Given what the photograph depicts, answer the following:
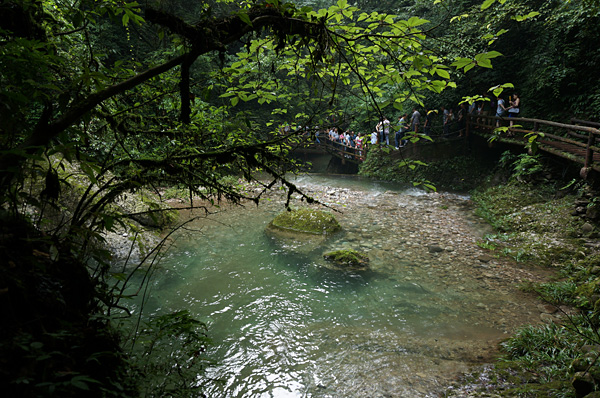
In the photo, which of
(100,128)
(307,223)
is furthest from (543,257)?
(100,128)

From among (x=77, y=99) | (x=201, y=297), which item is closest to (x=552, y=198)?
(x=201, y=297)

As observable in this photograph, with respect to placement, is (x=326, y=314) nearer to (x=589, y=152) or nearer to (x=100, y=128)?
(x=100, y=128)

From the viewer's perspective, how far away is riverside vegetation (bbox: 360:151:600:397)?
11.5 ft

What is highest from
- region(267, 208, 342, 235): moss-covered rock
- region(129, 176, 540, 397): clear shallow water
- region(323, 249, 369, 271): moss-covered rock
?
region(267, 208, 342, 235): moss-covered rock

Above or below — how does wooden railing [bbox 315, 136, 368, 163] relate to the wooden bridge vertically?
below

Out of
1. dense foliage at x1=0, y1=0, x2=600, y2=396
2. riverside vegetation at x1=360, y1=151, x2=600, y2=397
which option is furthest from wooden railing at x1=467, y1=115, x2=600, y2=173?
dense foliage at x1=0, y1=0, x2=600, y2=396

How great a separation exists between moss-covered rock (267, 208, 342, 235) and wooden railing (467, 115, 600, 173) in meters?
4.99

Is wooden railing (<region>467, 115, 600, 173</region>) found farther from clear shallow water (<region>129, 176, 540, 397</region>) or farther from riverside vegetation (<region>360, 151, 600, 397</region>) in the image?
clear shallow water (<region>129, 176, 540, 397</region>)

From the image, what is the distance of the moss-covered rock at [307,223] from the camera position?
936 centimetres

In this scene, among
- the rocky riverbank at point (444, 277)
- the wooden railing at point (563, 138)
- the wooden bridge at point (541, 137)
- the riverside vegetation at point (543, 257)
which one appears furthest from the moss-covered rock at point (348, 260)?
the wooden railing at point (563, 138)

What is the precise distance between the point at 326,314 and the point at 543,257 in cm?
574

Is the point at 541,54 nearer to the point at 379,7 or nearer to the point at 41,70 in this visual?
the point at 379,7

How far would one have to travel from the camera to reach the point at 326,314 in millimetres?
5398

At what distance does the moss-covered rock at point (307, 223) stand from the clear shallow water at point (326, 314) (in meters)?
0.76
